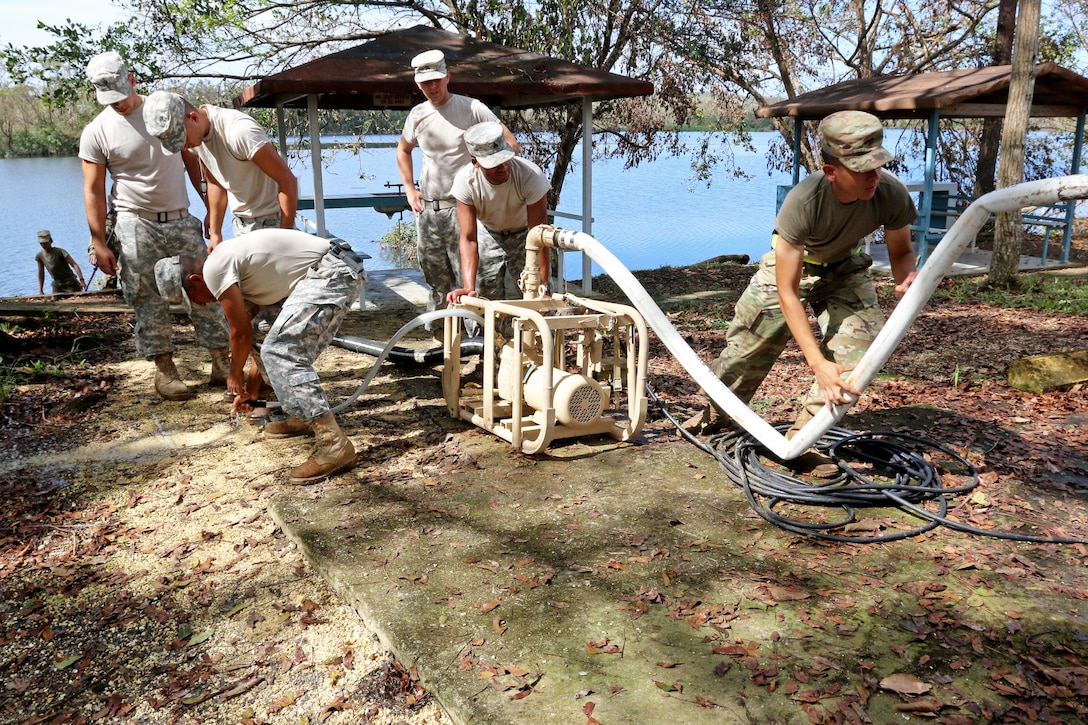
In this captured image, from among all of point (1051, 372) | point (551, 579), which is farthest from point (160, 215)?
point (1051, 372)

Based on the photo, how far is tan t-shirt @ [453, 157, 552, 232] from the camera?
202 inches

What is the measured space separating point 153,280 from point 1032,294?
946 centimetres

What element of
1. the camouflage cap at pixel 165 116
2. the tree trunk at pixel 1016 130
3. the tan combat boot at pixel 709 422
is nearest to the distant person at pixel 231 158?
the camouflage cap at pixel 165 116

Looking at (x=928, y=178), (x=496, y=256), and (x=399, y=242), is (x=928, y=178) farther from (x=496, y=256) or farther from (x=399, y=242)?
(x=399, y=242)

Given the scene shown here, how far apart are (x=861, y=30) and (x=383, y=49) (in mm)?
10732

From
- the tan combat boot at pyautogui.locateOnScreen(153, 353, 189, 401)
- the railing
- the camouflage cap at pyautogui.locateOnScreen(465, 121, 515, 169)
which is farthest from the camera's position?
the railing

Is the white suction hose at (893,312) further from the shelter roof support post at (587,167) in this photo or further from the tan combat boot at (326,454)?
the shelter roof support post at (587,167)

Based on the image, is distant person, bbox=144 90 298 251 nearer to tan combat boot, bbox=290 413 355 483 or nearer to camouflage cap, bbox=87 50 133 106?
camouflage cap, bbox=87 50 133 106

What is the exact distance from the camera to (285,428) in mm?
5074

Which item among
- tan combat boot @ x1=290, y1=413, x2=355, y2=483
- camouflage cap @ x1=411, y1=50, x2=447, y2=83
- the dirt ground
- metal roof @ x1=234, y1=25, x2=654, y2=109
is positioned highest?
metal roof @ x1=234, y1=25, x2=654, y2=109

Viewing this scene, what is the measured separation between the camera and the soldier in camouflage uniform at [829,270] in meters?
3.44

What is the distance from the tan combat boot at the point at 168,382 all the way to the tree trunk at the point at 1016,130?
9073mm

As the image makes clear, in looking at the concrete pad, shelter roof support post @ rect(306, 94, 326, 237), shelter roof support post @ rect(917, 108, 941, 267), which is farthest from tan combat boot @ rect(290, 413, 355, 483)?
shelter roof support post @ rect(917, 108, 941, 267)

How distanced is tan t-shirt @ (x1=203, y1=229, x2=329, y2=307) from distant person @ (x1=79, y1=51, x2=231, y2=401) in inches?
60.3
